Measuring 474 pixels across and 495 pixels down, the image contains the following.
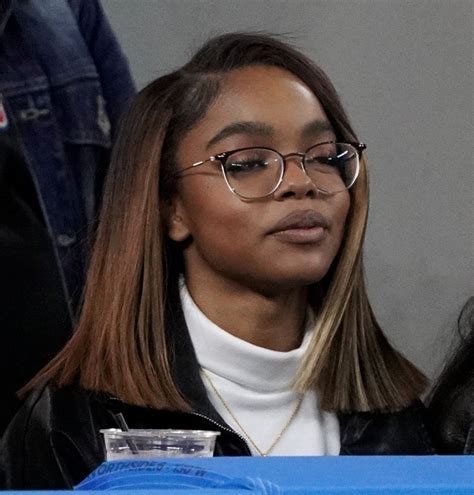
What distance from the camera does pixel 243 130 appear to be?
156 cm

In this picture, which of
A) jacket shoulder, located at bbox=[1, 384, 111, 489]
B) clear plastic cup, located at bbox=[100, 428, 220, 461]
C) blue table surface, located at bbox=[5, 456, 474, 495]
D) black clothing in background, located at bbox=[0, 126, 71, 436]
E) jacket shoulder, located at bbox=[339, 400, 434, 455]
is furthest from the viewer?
black clothing in background, located at bbox=[0, 126, 71, 436]

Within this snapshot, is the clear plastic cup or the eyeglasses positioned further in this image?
the eyeglasses

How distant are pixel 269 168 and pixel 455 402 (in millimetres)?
416

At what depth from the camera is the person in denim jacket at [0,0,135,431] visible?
171 centimetres

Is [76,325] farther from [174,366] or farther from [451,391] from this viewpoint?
[451,391]

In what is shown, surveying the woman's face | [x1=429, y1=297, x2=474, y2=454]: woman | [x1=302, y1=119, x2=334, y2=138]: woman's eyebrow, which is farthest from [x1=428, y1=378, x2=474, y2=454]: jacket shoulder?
[x1=302, y1=119, x2=334, y2=138]: woman's eyebrow

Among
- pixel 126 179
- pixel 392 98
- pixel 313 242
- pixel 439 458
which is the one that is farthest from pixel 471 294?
pixel 439 458

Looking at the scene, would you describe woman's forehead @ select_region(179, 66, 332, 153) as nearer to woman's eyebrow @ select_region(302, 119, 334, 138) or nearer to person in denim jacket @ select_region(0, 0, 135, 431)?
woman's eyebrow @ select_region(302, 119, 334, 138)

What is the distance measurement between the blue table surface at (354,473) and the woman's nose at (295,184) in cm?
84

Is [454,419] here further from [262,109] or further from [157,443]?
[157,443]

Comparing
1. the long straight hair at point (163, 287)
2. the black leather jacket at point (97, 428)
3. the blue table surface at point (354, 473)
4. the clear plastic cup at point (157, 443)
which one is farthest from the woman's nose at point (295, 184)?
the blue table surface at point (354, 473)

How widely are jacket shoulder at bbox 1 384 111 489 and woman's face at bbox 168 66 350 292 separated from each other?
26 centimetres

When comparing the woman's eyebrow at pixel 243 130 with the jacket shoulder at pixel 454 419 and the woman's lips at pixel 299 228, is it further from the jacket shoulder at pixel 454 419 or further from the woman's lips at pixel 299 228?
the jacket shoulder at pixel 454 419

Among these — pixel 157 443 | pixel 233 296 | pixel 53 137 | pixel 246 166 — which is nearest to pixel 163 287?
pixel 233 296
